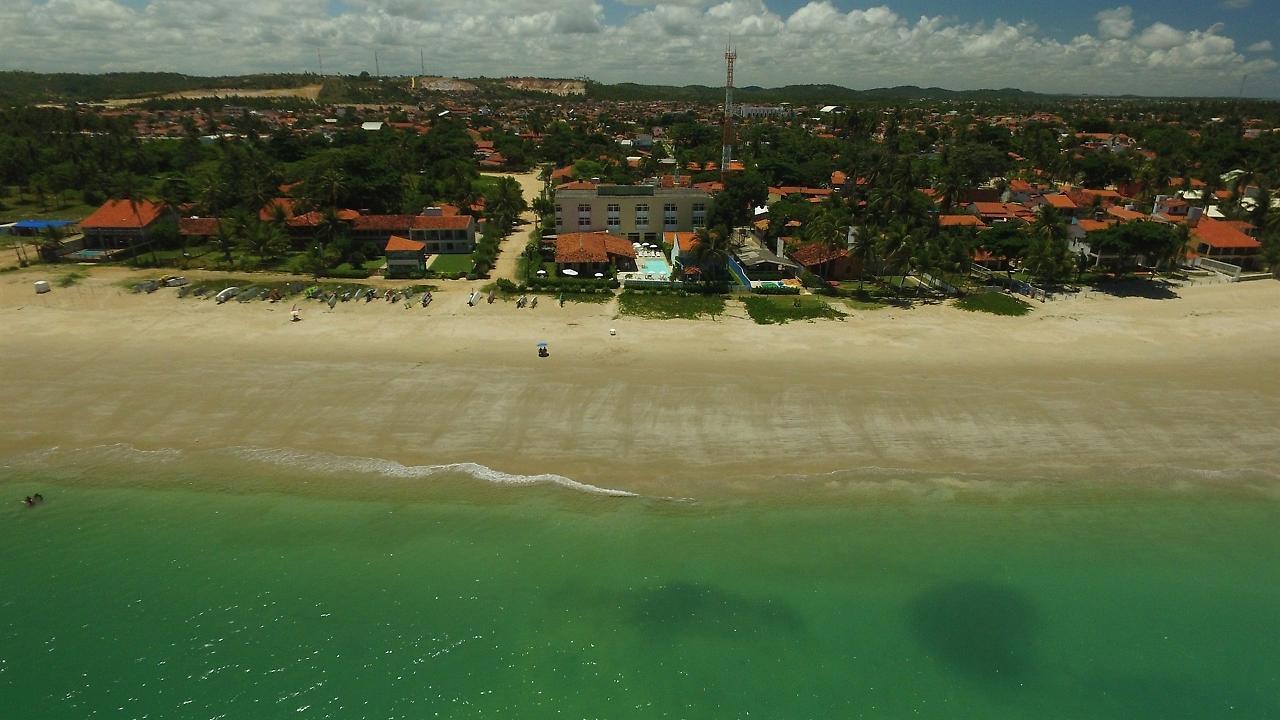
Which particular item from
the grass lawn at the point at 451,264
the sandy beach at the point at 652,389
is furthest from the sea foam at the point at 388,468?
the grass lawn at the point at 451,264

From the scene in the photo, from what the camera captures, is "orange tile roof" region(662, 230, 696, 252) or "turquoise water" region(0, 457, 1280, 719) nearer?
"turquoise water" region(0, 457, 1280, 719)

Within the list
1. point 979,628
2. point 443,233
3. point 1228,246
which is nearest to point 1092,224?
point 1228,246

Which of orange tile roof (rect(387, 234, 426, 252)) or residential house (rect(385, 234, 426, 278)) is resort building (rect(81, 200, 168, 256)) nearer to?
orange tile roof (rect(387, 234, 426, 252))

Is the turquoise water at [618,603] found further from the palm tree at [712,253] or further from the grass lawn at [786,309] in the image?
the palm tree at [712,253]

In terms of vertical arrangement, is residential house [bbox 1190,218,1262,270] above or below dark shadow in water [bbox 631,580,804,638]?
above

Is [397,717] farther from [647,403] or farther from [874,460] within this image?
[874,460]

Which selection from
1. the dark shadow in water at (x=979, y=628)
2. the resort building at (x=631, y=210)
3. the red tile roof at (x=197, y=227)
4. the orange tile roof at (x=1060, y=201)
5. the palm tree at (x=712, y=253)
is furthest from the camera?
the orange tile roof at (x=1060, y=201)

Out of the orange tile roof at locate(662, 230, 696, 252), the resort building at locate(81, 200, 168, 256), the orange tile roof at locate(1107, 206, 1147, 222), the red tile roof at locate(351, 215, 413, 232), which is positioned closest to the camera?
the orange tile roof at locate(662, 230, 696, 252)

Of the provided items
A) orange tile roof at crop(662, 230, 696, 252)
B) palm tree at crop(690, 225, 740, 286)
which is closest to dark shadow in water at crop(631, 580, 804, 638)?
palm tree at crop(690, 225, 740, 286)
